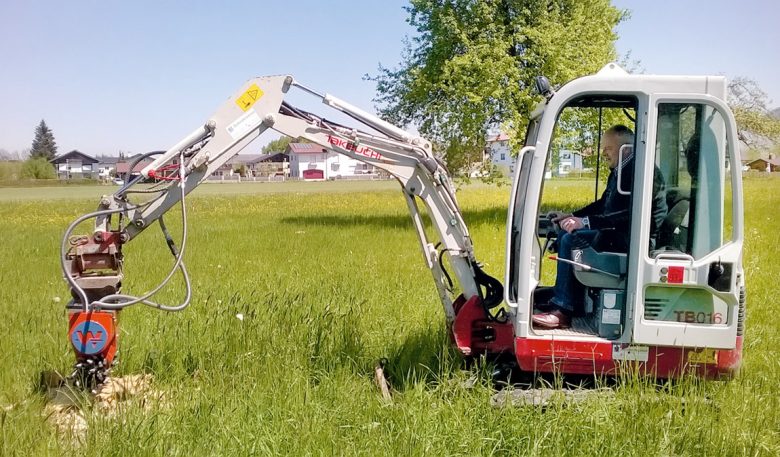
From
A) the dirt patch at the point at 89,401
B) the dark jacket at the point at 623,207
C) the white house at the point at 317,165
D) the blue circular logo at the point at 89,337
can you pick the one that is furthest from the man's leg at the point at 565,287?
the white house at the point at 317,165

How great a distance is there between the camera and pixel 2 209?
96.0ft

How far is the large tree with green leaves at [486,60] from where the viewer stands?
17.3m

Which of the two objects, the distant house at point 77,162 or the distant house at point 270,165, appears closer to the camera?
the distant house at point 270,165

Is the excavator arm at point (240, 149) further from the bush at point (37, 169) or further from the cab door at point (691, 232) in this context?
the bush at point (37, 169)

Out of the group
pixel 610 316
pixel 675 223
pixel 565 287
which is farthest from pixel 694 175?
pixel 565 287

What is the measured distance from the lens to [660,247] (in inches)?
171

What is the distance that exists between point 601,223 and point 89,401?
12.9 feet

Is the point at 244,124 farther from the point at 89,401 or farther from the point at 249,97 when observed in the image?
the point at 89,401

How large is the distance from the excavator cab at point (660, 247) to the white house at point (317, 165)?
80.4m

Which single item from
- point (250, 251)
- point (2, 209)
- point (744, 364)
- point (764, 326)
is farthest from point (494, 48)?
point (2, 209)

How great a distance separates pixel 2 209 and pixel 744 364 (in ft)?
103

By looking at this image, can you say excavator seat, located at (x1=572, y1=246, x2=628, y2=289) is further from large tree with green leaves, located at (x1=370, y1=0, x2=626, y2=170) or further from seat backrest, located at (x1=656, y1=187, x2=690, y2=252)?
large tree with green leaves, located at (x1=370, y1=0, x2=626, y2=170)

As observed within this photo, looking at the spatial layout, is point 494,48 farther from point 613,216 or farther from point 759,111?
point 759,111

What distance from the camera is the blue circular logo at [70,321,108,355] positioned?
4.72 metres
